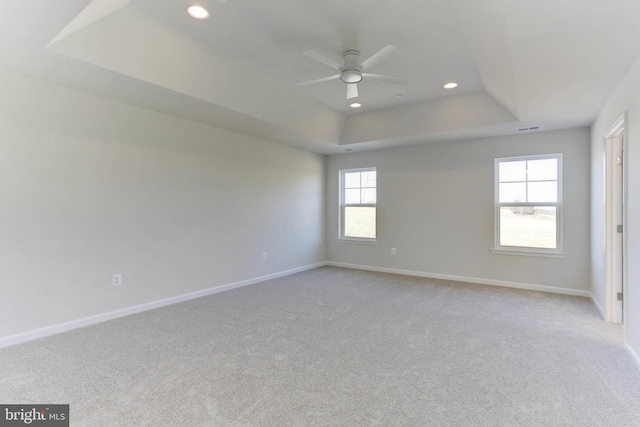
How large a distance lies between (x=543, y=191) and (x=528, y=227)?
589 millimetres

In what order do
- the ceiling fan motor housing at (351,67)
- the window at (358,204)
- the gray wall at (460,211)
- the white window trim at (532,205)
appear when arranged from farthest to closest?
the window at (358,204)
the white window trim at (532,205)
the gray wall at (460,211)
the ceiling fan motor housing at (351,67)

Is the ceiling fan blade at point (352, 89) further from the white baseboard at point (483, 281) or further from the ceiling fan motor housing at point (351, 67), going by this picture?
the white baseboard at point (483, 281)

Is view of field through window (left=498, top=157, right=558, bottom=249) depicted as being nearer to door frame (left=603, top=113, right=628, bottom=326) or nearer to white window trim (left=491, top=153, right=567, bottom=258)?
white window trim (left=491, top=153, right=567, bottom=258)

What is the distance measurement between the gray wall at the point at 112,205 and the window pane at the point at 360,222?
1.99m

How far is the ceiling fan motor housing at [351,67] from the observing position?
3.30 meters

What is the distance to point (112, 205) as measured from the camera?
3602mm

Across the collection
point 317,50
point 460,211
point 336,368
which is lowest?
point 336,368

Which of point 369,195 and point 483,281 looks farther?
point 369,195

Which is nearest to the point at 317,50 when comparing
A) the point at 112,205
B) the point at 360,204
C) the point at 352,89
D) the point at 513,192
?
the point at 352,89

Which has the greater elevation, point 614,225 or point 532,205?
point 532,205

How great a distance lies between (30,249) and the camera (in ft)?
9.95

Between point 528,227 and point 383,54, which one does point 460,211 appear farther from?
point 383,54

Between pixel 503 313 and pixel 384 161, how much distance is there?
3.45 metres

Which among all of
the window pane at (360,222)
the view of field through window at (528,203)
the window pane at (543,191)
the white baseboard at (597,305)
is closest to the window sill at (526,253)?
the view of field through window at (528,203)
